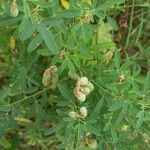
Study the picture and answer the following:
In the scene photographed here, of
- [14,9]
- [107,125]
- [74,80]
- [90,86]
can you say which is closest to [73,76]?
[74,80]

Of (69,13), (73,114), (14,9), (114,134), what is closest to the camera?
(14,9)

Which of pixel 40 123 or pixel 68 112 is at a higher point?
pixel 68 112

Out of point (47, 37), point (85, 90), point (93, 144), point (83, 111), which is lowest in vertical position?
point (93, 144)

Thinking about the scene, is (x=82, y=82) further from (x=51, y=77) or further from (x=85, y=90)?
(x=51, y=77)

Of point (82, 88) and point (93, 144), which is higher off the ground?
point (82, 88)

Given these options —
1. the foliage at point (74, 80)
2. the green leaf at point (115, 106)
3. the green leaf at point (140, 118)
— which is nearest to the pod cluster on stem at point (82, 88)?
the foliage at point (74, 80)

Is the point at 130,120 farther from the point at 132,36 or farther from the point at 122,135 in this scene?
the point at 132,36

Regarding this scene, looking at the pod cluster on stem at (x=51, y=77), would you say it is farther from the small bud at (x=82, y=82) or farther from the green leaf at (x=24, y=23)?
the green leaf at (x=24, y=23)

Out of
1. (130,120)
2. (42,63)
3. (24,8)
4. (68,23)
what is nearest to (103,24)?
(42,63)

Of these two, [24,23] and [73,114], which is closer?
[24,23]
